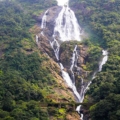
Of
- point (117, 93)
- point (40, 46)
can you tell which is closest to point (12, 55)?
point (40, 46)

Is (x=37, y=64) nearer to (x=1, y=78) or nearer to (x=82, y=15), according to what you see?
(x=1, y=78)

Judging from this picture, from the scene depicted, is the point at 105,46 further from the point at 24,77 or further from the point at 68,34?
the point at 24,77

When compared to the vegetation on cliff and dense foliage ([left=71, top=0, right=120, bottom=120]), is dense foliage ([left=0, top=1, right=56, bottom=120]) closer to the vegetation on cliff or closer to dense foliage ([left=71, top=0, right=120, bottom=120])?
the vegetation on cliff

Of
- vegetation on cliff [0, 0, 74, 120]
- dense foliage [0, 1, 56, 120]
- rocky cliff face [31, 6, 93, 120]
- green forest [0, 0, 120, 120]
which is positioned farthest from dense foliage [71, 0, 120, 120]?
dense foliage [0, 1, 56, 120]

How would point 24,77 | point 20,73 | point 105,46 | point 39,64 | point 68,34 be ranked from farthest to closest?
point 68,34 < point 105,46 < point 39,64 < point 20,73 < point 24,77

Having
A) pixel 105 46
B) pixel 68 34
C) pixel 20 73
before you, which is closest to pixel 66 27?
pixel 68 34

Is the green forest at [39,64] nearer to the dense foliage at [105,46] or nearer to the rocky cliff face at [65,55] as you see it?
the dense foliage at [105,46]

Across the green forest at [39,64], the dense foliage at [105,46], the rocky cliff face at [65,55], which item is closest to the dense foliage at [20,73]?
the green forest at [39,64]
